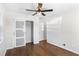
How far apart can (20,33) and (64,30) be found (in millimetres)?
1083

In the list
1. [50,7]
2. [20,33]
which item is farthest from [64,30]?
[20,33]

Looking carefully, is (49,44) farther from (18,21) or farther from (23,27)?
(18,21)

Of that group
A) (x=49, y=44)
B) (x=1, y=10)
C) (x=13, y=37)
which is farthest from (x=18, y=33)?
(x=49, y=44)

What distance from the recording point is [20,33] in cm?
206

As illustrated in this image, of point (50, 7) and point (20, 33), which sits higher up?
point (50, 7)

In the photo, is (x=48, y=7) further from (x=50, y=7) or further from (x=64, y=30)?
(x=64, y=30)

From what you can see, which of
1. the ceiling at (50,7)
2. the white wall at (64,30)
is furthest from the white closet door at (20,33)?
the white wall at (64,30)

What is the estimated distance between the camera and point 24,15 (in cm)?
196

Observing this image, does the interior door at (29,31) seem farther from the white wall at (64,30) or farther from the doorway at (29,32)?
the white wall at (64,30)

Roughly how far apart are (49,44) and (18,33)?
0.80m

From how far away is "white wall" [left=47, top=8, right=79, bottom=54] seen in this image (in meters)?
2.02

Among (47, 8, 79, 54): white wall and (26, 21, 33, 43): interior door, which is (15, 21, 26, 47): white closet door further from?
(47, 8, 79, 54): white wall

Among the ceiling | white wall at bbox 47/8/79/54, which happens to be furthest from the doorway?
white wall at bbox 47/8/79/54

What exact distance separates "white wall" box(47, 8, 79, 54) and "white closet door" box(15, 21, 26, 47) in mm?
630
